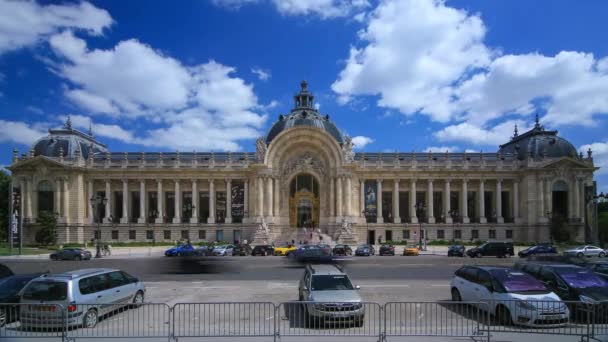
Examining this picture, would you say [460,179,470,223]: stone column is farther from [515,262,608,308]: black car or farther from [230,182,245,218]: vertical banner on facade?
[515,262,608,308]: black car

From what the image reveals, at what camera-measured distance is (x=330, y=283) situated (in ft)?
50.6

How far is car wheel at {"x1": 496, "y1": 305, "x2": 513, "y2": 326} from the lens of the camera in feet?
45.6

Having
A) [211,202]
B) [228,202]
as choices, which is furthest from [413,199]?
[211,202]

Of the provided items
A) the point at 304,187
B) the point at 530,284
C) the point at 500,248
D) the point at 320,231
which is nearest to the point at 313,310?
the point at 530,284

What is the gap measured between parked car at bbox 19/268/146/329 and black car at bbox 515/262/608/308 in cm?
1449

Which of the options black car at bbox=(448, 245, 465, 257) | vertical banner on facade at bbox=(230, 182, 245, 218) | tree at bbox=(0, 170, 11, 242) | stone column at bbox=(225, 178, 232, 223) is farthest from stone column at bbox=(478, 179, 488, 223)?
tree at bbox=(0, 170, 11, 242)

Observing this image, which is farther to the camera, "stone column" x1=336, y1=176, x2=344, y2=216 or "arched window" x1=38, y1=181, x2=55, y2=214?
"arched window" x1=38, y1=181, x2=55, y2=214

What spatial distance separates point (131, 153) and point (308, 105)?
2993 cm

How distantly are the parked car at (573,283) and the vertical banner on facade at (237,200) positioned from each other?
53300 millimetres

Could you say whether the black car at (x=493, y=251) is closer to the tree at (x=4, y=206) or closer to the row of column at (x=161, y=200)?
the row of column at (x=161, y=200)

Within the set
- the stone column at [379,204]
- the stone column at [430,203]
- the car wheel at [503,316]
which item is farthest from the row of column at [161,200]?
the car wheel at [503,316]

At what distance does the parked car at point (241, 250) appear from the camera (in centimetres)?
4806

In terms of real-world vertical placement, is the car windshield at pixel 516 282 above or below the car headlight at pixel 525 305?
above

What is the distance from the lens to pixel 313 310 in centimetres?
1357
